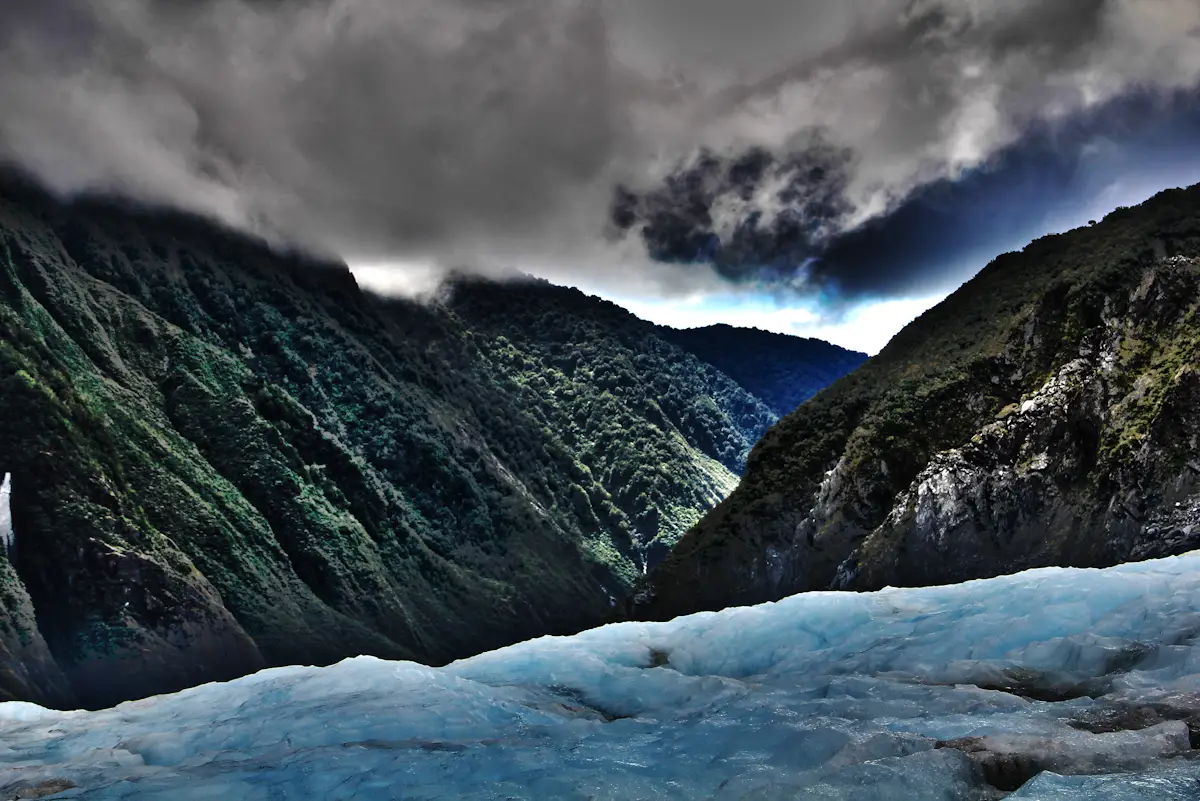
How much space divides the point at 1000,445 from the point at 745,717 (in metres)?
53.4

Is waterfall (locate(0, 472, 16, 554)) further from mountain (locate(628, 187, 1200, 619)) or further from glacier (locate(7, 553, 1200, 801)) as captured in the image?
glacier (locate(7, 553, 1200, 801))

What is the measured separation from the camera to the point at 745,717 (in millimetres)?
21500

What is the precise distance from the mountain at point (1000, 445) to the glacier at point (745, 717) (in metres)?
31.3

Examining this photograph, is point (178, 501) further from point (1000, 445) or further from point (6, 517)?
point (1000, 445)

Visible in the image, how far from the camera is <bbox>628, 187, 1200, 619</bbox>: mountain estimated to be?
5723 centimetres

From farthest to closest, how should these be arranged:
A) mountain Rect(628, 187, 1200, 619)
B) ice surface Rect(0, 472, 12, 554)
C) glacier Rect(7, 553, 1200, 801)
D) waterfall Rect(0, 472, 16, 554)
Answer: waterfall Rect(0, 472, 16, 554) → ice surface Rect(0, 472, 12, 554) → mountain Rect(628, 187, 1200, 619) → glacier Rect(7, 553, 1200, 801)

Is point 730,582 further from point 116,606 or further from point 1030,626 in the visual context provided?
point 116,606

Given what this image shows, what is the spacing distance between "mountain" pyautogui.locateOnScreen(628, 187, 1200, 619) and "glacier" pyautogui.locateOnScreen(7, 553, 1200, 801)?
31253 millimetres

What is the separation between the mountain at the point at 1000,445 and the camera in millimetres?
57225

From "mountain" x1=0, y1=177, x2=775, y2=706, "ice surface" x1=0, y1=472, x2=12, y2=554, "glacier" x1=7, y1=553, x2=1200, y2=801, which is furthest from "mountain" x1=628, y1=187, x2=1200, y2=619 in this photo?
"ice surface" x1=0, y1=472, x2=12, y2=554

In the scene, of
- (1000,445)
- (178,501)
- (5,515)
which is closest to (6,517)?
(5,515)

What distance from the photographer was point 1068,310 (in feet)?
240

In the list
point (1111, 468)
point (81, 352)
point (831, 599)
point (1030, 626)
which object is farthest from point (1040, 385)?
point (81, 352)

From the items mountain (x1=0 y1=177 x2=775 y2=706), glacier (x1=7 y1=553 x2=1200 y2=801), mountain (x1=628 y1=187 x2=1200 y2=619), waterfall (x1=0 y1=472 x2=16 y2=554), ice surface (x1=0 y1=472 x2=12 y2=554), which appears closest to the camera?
glacier (x1=7 y1=553 x2=1200 y2=801)
